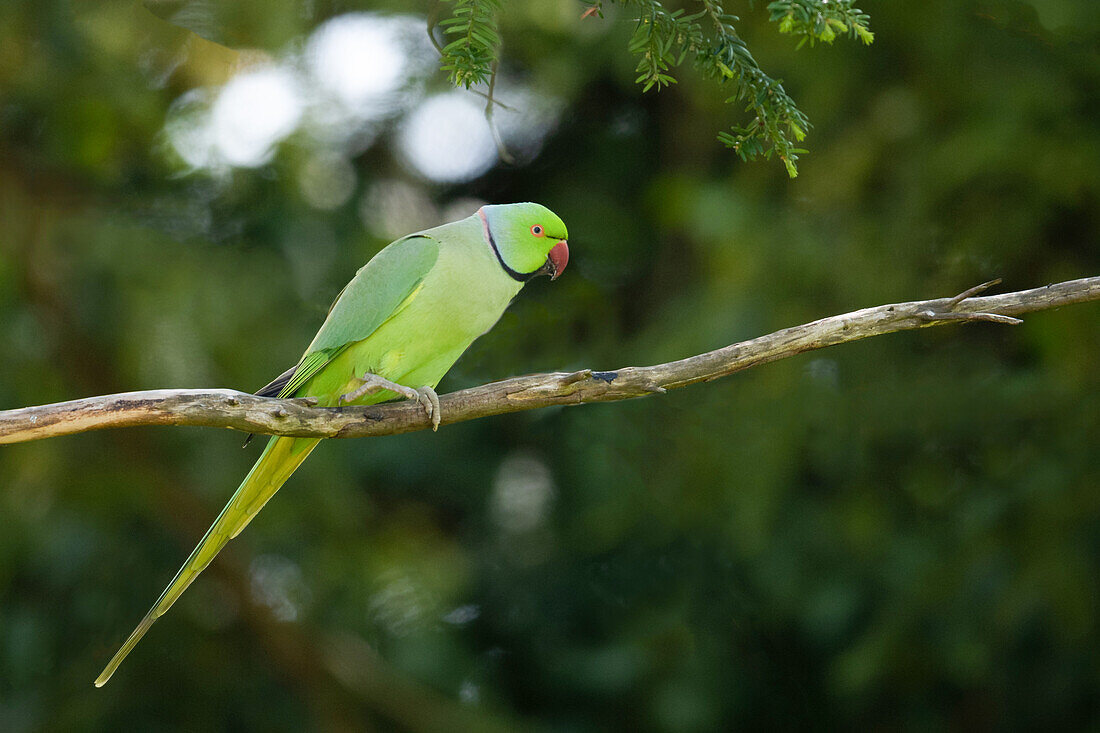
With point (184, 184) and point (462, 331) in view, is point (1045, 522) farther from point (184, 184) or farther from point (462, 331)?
point (184, 184)

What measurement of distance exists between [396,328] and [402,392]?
0.20 metres

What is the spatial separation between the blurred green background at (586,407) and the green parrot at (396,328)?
5.17 ft

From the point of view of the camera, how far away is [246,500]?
2465 mm

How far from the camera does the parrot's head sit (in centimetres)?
261

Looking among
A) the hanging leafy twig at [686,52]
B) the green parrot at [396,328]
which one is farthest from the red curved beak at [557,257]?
the hanging leafy twig at [686,52]

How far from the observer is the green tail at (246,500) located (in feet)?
7.71

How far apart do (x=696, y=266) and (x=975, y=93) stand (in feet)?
5.20

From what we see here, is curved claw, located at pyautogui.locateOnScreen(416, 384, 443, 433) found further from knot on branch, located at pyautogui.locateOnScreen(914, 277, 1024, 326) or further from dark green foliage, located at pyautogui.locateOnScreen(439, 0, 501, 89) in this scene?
knot on branch, located at pyautogui.locateOnScreen(914, 277, 1024, 326)

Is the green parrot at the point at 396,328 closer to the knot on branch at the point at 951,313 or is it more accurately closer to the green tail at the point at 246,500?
the green tail at the point at 246,500

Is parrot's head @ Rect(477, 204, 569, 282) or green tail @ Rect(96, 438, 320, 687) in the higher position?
parrot's head @ Rect(477, 204, 569, 282)

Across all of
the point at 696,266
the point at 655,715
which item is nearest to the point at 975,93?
the point at 696,266

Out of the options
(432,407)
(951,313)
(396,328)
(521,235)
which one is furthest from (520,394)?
(951,313)

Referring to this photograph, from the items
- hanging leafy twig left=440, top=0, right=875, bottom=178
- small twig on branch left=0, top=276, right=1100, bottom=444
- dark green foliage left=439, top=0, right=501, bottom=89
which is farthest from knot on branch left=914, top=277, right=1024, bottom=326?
dark green foliage left=439, top=0, right=501, bottom=89

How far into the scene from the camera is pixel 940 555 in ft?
13.4
